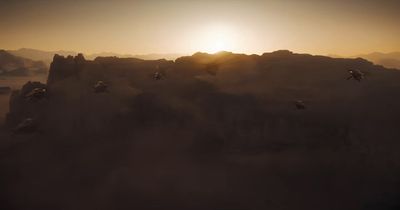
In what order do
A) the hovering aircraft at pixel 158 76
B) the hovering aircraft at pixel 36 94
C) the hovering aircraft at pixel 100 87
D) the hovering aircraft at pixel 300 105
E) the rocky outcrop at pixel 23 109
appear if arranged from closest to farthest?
the hovering aircraft at pixel 300 105
the hovering aircraft at pixel 100 87
the rocky outcrop at pixel 23 109
the hovering aircraft at pixel 36 94
the hovering aircraft at pixel 158 76

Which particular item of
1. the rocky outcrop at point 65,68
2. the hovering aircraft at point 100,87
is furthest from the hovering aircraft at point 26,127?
the rocky outcrop at point 65,68

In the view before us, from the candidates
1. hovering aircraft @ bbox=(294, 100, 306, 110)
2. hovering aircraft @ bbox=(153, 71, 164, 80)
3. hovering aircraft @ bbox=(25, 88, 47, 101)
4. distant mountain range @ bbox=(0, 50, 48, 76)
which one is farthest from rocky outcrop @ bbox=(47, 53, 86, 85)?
distant mountain range @ bbox=(0, 50, 48, 76)

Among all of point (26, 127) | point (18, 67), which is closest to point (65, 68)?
point (26, 127)

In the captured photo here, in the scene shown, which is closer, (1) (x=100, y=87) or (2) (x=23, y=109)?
(1) (x=100, y=87)

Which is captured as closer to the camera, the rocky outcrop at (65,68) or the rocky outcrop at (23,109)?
the rocky outcrop at (23,109)

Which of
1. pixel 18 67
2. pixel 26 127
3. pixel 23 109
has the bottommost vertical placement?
pixel 26 127

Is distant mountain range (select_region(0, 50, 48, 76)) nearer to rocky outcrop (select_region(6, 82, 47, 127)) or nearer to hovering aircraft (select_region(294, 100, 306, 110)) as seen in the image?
rocky outcrop (select_region(6, 82, 47, 127))

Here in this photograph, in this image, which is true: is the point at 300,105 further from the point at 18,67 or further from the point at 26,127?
the point at 18,67

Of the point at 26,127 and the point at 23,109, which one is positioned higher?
the point at 23,109

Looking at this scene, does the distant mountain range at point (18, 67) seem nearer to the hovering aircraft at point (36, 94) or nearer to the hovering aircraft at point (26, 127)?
the hovering aircraft at point (36, 94)

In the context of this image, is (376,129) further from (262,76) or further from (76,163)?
(76,163)
